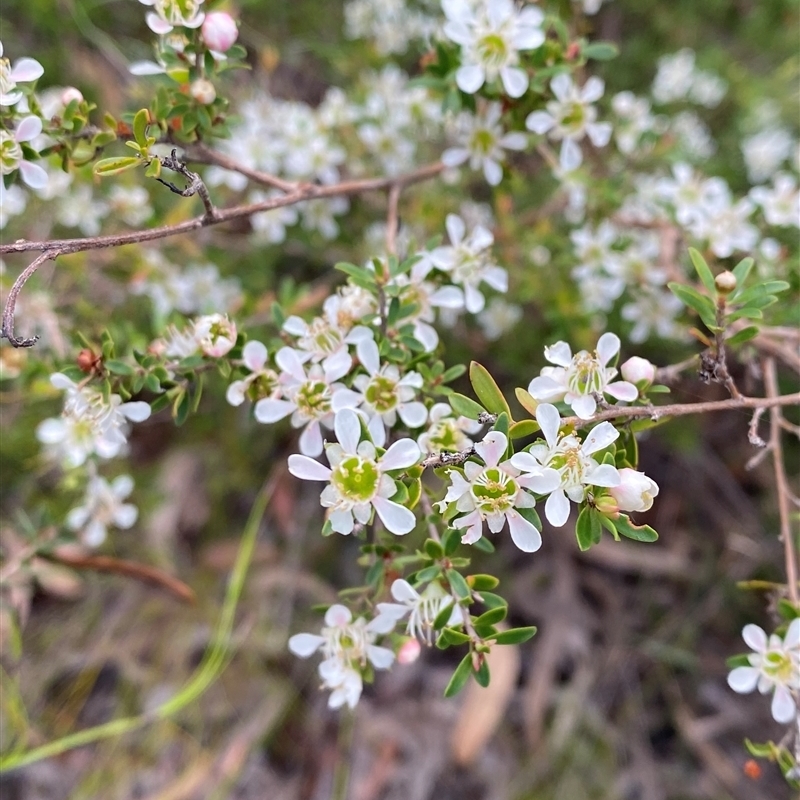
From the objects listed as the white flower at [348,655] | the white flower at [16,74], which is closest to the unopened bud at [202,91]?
the white flower at [16,74]

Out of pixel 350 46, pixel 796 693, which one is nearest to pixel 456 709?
pixel 796 693

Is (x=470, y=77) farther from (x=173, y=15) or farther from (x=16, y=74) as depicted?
(x=16, y=74)

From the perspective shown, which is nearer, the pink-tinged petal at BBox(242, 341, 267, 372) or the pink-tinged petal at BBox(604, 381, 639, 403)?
the pink-tinged petal at BBox(604, 381, 639, 403)

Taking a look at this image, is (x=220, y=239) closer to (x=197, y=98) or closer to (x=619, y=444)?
(x=197, y=98)

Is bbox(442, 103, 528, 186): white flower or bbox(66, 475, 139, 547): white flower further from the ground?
bbox(442, 103, 528, 186): white flower

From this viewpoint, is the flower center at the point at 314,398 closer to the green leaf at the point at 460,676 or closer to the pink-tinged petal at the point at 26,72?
the green leaf at the point at 460,676

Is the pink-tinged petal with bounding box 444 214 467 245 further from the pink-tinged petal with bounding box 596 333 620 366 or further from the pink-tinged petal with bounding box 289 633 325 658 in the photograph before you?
the pink-tinged petal with bounding box 289 633 325 658

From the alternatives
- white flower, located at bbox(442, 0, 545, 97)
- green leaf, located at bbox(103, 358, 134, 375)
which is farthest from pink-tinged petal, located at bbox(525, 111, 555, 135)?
green leaf, located at bbox(103, 358, 134, 375)
